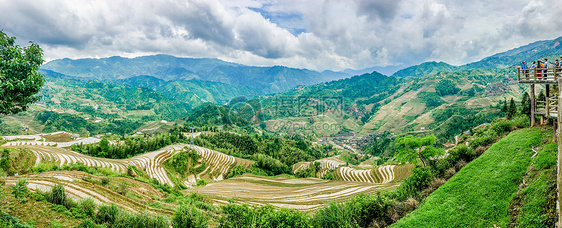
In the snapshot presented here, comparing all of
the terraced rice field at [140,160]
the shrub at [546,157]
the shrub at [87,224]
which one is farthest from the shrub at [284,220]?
the terraced rice field at [140,160]

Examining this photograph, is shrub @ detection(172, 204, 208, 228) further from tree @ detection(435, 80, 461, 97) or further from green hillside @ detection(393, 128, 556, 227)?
tree @ detection(435, 80, 461, 97)

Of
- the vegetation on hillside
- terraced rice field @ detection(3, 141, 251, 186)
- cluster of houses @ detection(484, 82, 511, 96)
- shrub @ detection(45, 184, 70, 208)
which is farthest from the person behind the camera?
cluster of houses @ detection(484, 82, 511, 96)

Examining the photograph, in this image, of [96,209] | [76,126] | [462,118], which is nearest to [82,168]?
[96,209]

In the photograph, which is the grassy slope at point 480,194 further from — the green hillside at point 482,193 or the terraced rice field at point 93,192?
the terraced rice field at point 93,192

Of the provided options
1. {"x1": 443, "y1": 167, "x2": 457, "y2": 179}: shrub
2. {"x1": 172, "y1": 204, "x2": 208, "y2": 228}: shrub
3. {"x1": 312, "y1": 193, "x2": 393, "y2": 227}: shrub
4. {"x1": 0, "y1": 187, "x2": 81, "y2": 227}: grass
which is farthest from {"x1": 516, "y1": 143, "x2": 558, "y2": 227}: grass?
{"x1": 0, "y1": 187, "x2": 81, "y2": 227}: grass

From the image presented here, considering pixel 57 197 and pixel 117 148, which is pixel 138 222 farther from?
pixel 117 148

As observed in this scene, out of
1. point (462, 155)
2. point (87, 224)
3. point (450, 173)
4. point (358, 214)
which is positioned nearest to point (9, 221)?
point (87, 224)
